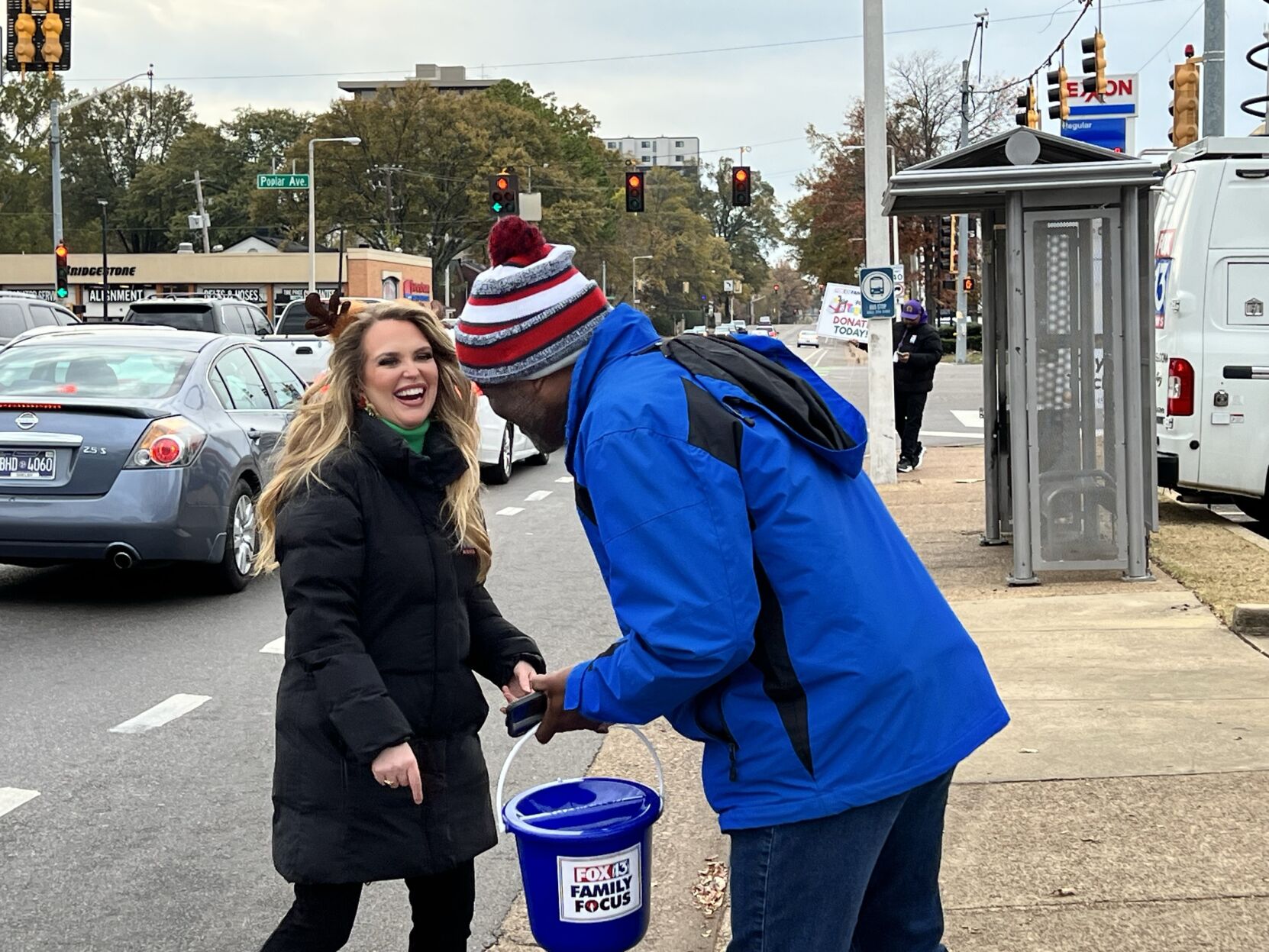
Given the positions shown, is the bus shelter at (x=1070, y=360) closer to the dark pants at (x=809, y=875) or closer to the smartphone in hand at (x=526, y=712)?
the smartphone in hand at (x=526, y=712)

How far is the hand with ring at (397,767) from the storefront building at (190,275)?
72.2 metres

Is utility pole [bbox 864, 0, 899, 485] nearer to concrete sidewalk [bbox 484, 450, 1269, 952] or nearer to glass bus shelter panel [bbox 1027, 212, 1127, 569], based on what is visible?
glass bus shelter panel [bbox 1027, 212, 1127, 569]

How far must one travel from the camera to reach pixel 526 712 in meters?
2.96

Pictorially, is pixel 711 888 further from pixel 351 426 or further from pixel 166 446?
pixel 166 446

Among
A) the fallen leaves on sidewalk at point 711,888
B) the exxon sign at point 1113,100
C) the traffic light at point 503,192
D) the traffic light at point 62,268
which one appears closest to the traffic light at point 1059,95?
the exxon sign at point 1113,100

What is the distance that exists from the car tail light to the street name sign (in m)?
7.72

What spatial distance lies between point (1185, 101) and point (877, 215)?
7.63m

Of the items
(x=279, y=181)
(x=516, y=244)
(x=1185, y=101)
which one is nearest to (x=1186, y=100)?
(x=1185, y=101)

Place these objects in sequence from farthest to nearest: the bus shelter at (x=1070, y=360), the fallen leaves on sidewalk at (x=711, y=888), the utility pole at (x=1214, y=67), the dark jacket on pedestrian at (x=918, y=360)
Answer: the utility pole at (x=1214, y=67) < the dark jacket on pedestrian at (x=918, y=360) < the bus shelter at (x=1070, y=360) < the fallen leaves on sidewalk at (x=711, y=888)

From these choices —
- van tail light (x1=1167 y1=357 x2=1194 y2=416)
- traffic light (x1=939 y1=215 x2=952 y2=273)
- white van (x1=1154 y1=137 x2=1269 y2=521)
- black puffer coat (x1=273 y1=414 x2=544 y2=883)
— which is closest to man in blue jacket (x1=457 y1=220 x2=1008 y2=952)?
black puffer coat (x1=273 y1=414 x2=544 y2=883)

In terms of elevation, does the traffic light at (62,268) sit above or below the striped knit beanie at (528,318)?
above

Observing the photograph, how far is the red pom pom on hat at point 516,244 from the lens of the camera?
281 cm

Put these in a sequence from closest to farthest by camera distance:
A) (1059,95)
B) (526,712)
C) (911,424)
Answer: (526,712) → (911,424) → (1059,95)

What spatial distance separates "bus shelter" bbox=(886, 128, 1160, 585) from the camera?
943 cm
